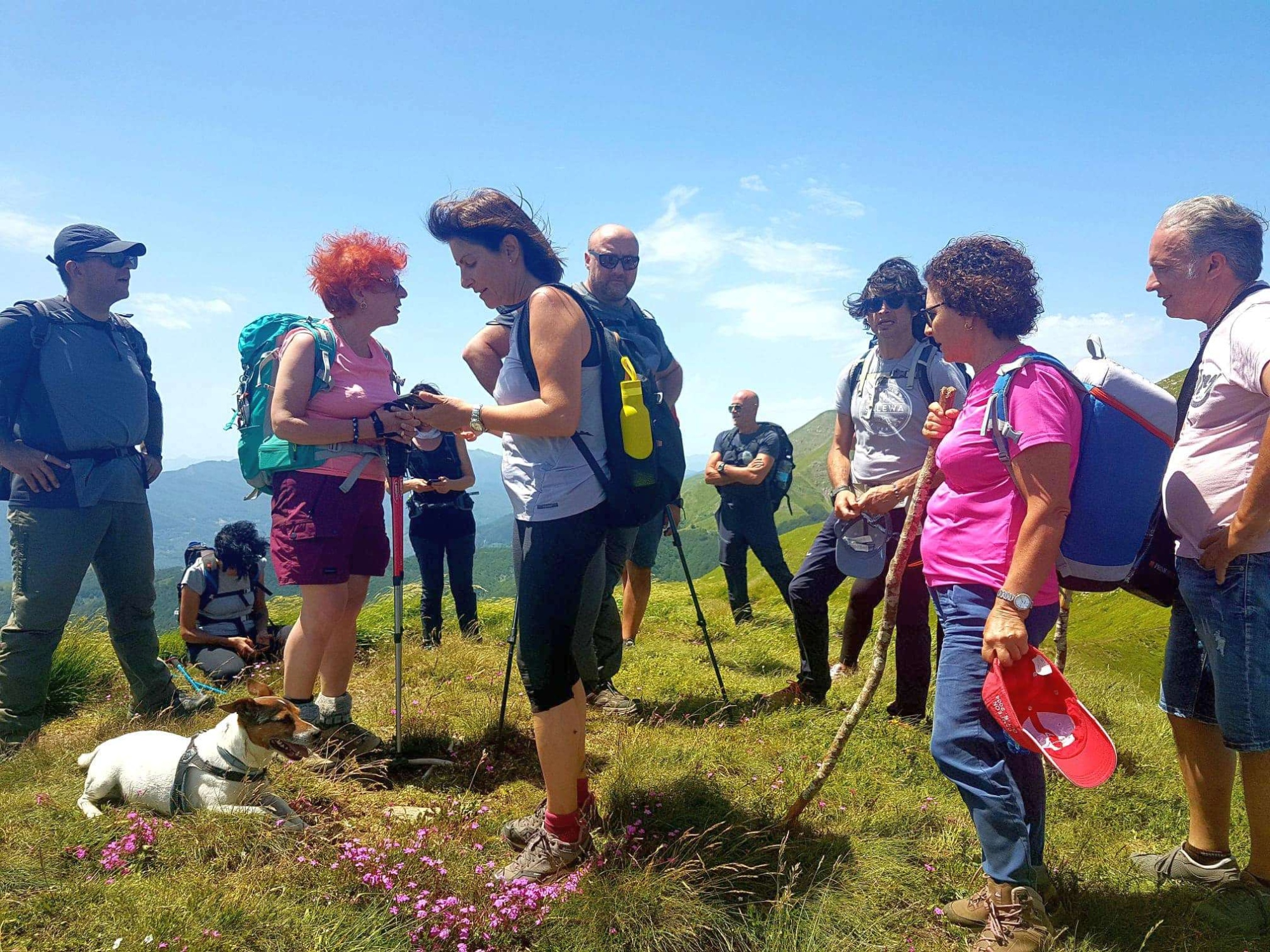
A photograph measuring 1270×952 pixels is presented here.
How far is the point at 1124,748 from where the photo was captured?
194 inches

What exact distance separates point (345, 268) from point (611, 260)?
1.96 m

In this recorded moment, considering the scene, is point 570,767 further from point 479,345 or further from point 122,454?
point 122,454

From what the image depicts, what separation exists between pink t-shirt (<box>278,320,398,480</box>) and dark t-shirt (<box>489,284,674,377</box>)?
63.8 inches

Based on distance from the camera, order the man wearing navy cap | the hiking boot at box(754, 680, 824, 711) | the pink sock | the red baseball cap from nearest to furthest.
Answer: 1. the red baseball cap
2. the pink sock
3. the man wearing navy cap
4. the hiking boot at box(754, 680, 824, 711)

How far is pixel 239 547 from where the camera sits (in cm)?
752

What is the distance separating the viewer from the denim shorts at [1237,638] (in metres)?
2.92

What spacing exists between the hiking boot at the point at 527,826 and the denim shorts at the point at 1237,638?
108 inches

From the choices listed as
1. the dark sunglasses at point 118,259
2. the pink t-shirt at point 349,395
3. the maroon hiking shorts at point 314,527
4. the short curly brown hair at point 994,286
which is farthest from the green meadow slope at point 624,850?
the dark sunglasses at point 118,259

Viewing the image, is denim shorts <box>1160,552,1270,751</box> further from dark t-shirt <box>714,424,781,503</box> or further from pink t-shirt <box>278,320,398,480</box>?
dark t-shirt <box>714,424,781,503</box>

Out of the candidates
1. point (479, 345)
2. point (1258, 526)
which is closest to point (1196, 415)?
point (1258, 526)

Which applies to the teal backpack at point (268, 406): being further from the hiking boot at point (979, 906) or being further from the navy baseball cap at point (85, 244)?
the hiking boot at point (979, 906)

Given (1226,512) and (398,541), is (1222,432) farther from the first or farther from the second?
(398,541)

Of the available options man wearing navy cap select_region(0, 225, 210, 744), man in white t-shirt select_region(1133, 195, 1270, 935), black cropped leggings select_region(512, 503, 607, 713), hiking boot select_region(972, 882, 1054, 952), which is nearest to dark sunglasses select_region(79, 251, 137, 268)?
man wearing navy cap select_region(0, 225, 210, 744)

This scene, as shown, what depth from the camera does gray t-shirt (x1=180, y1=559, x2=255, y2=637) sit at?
285 inches
